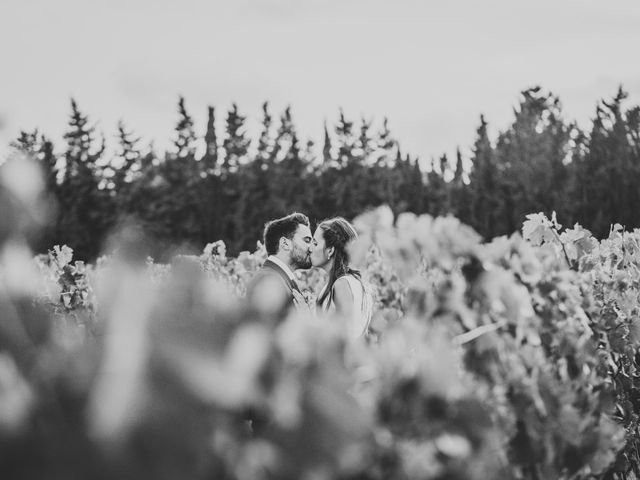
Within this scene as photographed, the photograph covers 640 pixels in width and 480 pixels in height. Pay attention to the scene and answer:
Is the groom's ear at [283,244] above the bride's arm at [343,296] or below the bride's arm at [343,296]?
above

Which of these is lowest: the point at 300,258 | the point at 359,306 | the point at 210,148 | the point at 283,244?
the point at 359,306

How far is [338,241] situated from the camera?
4254 millimetres

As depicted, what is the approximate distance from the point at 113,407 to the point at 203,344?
14cm

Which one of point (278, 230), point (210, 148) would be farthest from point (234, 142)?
point (278, 230)

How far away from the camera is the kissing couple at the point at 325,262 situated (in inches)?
155

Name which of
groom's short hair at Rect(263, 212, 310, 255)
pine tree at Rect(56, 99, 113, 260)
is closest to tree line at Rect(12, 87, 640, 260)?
pine tree at Rect(56, 99, 113, 260)

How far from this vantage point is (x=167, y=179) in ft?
175

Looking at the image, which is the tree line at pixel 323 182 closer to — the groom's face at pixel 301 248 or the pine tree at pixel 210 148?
the pine tree at pixel 210 148

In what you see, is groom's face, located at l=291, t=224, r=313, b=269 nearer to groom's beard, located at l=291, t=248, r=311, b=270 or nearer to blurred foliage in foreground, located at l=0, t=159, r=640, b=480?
groom's beard, located at l=291, t=248, r=311, b=270

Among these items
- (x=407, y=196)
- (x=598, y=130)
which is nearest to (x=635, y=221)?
(x=598, y=130)

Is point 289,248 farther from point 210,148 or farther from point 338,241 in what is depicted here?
point 210,148

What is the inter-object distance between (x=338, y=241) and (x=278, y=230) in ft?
1.44

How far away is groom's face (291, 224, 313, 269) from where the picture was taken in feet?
14.4

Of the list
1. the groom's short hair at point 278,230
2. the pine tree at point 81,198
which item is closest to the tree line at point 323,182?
the pine tree at point 81,198
